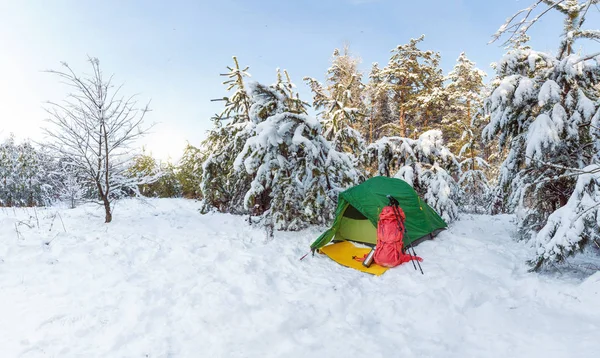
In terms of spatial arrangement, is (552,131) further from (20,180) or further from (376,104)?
(20,180)

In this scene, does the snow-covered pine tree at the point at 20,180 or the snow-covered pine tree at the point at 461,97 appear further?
the snow-covered pine tree at the point at 461,97

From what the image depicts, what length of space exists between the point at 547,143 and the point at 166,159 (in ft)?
63.0

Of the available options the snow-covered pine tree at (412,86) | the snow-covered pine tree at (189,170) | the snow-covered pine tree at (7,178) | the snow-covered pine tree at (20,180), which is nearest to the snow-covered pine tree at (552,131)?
the snow-covered pine tree at (189,170)

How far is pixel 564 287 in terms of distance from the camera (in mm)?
3844

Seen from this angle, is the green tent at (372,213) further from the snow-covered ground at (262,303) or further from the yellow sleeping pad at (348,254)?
the snow-covered ground at (262,303)

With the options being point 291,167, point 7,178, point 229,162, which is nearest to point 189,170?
point 229,162

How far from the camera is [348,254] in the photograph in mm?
6223

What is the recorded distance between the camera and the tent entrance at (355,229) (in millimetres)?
6941

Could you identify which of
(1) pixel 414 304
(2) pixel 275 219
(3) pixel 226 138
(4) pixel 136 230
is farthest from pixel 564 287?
(3) pixel 226 138

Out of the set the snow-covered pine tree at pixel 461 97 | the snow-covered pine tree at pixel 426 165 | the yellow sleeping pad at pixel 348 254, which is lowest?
the yellow sleeping pad at pixel 348 254

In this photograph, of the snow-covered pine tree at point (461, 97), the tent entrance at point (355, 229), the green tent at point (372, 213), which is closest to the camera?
the green tent at point (372, 213)

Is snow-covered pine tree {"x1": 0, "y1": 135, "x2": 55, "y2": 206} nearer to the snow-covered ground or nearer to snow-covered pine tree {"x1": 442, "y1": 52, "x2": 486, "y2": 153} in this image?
the snow-covered ground

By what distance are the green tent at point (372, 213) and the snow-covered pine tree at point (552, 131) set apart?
6.16 ft

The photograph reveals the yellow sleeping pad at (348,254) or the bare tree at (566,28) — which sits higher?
the bare tree at (566,28)
